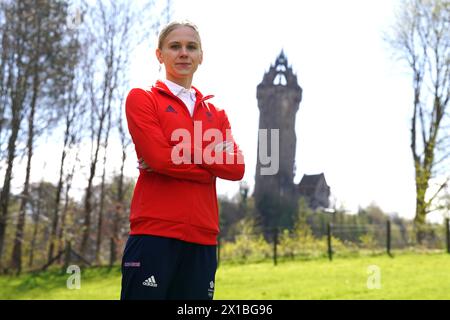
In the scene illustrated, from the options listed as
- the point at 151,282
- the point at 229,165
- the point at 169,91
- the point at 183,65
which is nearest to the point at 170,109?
the point at 169,91

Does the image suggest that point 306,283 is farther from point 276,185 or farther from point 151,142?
point 276,185

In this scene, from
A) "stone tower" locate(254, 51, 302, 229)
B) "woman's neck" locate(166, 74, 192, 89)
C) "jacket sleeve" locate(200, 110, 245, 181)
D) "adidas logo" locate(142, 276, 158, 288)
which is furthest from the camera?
"stone tower" locate(254, 51, 302, 229)

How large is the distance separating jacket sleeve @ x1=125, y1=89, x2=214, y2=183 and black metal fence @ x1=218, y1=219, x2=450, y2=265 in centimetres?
1467

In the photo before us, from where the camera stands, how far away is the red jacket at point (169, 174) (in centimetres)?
185

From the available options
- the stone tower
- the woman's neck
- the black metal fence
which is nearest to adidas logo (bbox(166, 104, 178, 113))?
the woman's neck

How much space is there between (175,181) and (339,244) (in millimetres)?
16541

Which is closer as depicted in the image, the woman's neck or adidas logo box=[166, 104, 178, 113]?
adidas logo box=[166, 104, 178, 113]

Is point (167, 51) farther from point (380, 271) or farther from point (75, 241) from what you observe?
point (75, 241)

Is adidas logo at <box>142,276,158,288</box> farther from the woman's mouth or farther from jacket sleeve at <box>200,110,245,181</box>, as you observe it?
the woman's mouth

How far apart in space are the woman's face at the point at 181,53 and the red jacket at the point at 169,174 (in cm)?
9

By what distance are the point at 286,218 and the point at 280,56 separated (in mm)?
17379

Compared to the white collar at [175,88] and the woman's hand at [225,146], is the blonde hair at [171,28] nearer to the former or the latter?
the white collar at [175,88]

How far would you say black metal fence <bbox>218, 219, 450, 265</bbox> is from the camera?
1716 centimetres

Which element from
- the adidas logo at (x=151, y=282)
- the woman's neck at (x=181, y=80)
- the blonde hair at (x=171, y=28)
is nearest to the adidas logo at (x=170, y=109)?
the woman's neck at (x=181, y=80)
